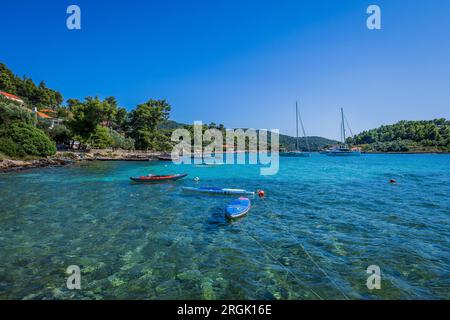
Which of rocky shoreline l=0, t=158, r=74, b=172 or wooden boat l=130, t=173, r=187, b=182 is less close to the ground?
rocky shoreline l=0, t=158, r=74, b=172

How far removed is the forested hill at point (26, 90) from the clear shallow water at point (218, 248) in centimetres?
11381

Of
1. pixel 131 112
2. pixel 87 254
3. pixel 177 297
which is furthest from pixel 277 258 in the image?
pixel 131 112

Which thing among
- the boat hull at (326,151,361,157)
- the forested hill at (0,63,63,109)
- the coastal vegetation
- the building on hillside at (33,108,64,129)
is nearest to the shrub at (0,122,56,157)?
the coastal vegetation

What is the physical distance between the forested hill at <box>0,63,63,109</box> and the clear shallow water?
113811 mm

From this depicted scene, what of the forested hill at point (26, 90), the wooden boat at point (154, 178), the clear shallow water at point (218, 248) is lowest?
the clear shallow water at point (218, 248)

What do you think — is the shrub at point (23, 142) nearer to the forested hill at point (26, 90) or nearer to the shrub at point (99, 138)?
the shrub at point (99, 138)

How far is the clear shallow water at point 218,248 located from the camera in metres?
9.09

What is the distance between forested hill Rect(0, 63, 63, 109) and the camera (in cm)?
10412

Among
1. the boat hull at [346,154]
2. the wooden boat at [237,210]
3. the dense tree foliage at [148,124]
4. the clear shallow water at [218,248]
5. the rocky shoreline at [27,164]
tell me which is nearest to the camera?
the clear shallow water at [218,248]

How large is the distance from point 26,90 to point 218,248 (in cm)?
14550

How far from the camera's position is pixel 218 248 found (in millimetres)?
12773

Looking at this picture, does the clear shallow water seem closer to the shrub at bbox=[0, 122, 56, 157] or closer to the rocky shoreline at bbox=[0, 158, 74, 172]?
the rocky shoreline at bbox=[0, 158, 74, 172]

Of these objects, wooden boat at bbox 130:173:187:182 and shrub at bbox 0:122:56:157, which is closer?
wooden boat at bbox 130:173:187:182

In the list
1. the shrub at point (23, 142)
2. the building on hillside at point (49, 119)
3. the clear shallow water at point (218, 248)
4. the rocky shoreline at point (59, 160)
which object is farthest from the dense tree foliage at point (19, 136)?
the clear shallow water at point (218, 248)
